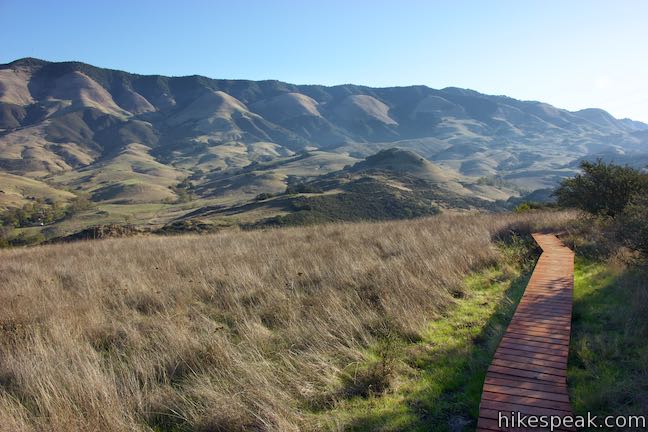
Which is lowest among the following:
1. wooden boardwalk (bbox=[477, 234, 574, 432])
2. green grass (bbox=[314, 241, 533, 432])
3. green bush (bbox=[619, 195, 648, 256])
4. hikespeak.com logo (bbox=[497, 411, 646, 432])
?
green grass (bbox=[314, 241, 533, 432])

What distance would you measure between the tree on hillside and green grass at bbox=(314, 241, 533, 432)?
8.87m

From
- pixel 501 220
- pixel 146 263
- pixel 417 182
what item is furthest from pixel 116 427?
pixel 417 182

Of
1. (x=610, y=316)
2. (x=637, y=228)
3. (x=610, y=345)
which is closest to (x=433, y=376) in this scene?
(x=610, y=345)

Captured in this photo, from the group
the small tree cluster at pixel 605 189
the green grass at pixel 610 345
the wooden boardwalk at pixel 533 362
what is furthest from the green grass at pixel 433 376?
the small tree cluster at pixel 605 189

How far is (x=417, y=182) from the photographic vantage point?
85.7 m

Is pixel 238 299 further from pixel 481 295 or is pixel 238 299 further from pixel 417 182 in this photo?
pixel 417 182

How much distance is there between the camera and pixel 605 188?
13703 millimetres

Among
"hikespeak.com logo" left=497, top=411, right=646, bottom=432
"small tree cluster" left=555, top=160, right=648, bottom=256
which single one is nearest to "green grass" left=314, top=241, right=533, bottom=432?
"hikespeak.com logo" left=497, top=411, right=646, bottom=432

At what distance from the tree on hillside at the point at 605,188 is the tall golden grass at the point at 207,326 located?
4.71 meters

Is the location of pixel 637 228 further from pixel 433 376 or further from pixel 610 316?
Result: pixel 433 376

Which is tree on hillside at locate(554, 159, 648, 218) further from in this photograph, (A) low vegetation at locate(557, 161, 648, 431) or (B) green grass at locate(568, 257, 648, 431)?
(B) green grass at locate(568, 257, 648, 431)

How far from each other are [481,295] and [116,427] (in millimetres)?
6285

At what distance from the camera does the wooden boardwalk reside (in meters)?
3.94

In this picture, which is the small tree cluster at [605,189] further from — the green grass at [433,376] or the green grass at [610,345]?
the green grass at [433,376]
